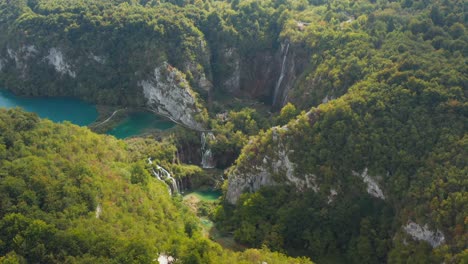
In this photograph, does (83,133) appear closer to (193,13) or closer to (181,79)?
(181,79)

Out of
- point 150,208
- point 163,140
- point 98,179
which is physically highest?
point 98,179

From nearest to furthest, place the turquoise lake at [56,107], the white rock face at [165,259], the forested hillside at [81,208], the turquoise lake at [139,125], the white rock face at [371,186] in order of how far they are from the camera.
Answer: the forested hillside at [81,208], the white rock face at [165,259], the white rock face at [371,186], the turquoise lake at [139,125], the turquoise lake at [56,107]

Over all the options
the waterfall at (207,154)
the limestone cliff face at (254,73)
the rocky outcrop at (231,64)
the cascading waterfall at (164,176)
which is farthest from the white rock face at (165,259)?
the rocky outcrop at (231,64)

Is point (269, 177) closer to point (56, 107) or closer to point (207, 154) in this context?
point (207, 154)

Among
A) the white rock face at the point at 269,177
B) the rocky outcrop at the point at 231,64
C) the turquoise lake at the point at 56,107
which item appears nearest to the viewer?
the white rock face at the point at 269,177

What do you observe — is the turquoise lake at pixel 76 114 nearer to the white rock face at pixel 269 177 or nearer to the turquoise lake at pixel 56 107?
the turquoise lake at pixel 56 107

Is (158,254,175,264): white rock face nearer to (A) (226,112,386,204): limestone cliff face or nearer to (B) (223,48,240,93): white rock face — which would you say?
(A) (226,112,386,204): limestone cliff face

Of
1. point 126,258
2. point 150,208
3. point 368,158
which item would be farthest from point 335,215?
point 126,258
